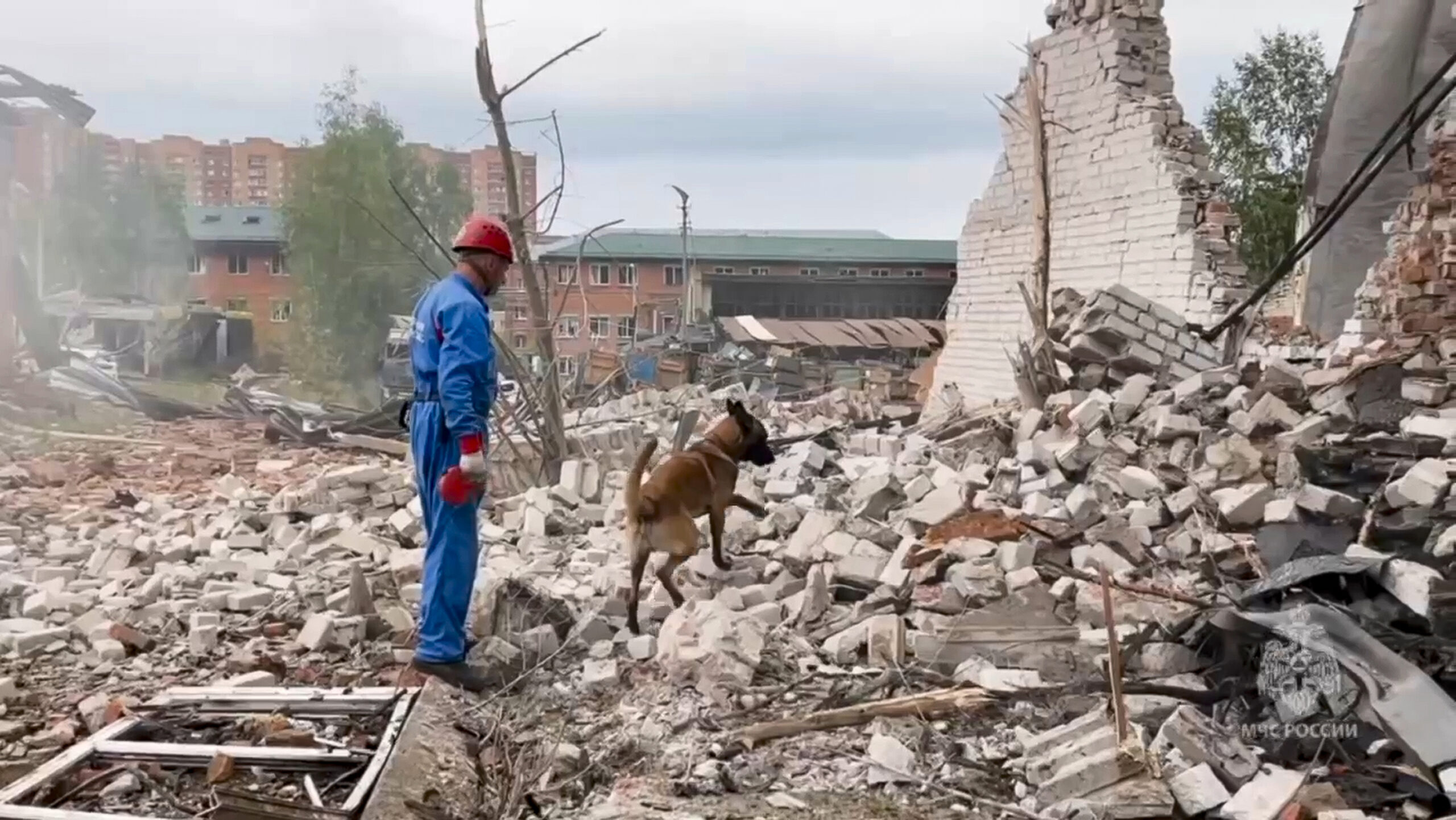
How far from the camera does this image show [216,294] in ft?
124

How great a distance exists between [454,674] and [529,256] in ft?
17.4

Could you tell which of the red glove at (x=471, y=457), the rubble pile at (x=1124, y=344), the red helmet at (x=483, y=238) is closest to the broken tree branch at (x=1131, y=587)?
the red glove at (x=471, y=457)

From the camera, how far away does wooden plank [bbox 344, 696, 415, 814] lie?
322 cm

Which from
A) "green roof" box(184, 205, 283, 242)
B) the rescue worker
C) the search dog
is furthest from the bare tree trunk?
"green roof" box(184, 205, 283, 242)

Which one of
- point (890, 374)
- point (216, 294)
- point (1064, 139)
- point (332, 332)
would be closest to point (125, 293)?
point (332, 332)

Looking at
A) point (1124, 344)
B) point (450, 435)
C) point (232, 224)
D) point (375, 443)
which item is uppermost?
point (232, 224)

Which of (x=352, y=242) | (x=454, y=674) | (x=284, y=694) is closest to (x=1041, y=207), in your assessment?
(x=454, y=674)

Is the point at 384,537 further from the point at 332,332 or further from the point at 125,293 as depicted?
the point at 125,293

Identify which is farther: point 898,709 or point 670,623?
point 670,623

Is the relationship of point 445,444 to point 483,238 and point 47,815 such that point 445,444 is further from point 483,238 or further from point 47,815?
point 47,815

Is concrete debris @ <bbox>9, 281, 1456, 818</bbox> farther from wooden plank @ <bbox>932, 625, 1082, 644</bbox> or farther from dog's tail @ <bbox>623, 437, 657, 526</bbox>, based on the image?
dog's tail @ <bbox>623, 437, 657, 526</bbox>

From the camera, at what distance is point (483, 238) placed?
4.65 metres

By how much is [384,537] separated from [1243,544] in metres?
4.97

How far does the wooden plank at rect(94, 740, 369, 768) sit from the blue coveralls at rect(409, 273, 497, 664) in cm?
98
